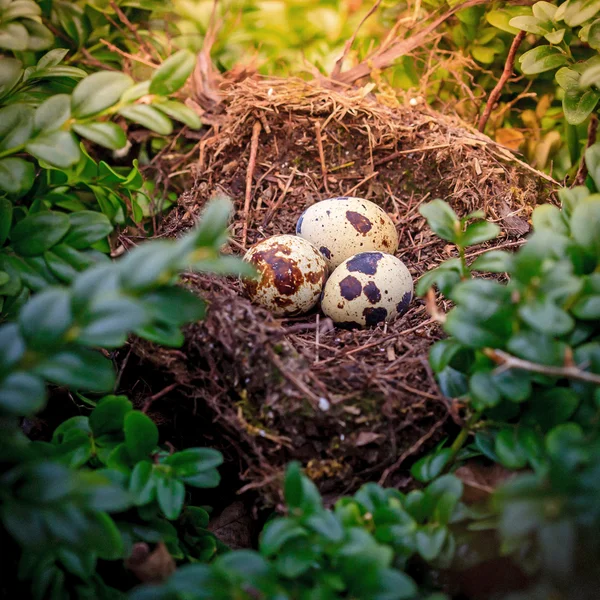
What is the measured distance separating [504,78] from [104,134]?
4.60 feet

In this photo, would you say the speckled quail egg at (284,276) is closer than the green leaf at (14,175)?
No

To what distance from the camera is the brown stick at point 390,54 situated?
2.14m

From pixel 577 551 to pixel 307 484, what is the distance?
426mm

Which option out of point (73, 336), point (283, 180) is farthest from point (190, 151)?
point (73, 336)

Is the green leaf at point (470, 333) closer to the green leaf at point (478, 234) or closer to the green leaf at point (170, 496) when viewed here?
the green leaf at point (478, 234)

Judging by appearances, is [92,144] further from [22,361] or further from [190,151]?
[22,361]

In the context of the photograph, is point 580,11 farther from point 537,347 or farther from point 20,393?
point 20,393

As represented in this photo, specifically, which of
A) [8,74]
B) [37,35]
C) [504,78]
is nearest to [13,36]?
[8,74]

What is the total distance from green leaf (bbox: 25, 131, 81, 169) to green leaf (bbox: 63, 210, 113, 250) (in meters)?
0.23

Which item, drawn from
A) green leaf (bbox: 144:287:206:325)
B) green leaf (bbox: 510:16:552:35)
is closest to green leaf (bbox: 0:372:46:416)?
green leaf (bbox: 144:287:206:325)

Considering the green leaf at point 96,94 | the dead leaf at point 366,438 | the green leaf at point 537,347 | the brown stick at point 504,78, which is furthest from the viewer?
the brown stick at point 504,78

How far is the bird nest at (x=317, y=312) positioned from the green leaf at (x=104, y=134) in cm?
47

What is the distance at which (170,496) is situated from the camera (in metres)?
1.19

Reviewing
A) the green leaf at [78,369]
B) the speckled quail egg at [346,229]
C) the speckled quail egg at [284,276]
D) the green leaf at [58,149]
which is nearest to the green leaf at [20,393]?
the green leaf at [78,369]
